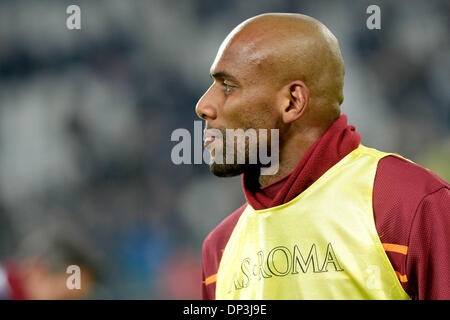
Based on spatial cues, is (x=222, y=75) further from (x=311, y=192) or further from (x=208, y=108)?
(x=311, y=192)

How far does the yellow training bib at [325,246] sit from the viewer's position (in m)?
1.39

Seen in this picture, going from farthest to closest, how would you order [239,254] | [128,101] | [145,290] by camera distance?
[128,101]
[145,290]
[239,254]

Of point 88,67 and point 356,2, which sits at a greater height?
point 356,2

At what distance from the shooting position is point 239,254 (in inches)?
67.2

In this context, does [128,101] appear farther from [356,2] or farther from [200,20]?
[356,2]

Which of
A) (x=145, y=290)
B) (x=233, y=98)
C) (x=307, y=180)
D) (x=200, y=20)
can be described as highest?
(x=200, y=20)

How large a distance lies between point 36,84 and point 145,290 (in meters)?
2.02

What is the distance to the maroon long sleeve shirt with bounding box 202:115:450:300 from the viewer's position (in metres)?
1.33

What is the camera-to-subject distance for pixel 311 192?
1546mm

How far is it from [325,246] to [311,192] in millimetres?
156

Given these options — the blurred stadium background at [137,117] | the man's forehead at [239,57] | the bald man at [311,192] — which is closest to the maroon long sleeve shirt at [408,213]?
the bald man at [311,192]

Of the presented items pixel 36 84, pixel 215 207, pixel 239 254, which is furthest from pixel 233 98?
pixel 36 84

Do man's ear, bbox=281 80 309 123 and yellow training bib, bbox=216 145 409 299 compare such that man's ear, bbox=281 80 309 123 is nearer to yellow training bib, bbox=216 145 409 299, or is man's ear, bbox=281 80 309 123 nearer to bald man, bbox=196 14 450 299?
bald man, bbox=196 14 450 299

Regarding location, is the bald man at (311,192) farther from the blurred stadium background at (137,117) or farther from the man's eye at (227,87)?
the blurred stadium background at (137,117)
